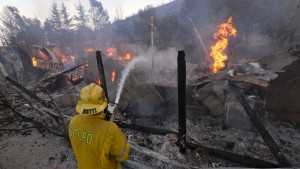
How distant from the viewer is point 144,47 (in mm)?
22578

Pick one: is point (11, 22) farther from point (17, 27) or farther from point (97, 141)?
point (97, 141)

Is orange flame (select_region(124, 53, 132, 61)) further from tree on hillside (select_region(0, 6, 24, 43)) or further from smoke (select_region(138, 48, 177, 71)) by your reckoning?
tree on hillside (select_region(0, 6, 24, 43))

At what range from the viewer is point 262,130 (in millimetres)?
4980

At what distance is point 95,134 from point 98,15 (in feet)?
177

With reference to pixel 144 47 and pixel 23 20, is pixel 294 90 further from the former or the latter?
pixel 23 20

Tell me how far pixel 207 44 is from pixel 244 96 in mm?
16332

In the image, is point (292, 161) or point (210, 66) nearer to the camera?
point (292, 161)

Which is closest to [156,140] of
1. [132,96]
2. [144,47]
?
[132,96]

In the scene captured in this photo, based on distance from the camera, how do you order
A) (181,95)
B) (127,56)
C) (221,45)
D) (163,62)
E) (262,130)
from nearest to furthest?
(181,95) < (262,130) < (221,45) < (163,62) < (127,56)

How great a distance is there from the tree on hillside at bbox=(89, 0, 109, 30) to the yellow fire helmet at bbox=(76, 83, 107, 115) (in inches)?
2038

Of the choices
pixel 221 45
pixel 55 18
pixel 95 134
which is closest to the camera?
pixel 95 134

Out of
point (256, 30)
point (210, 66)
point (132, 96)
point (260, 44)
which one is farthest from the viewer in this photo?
point (256, 30)

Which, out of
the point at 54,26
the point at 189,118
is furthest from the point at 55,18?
the point at 189,118

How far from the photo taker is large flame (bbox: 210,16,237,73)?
41.0 ft
